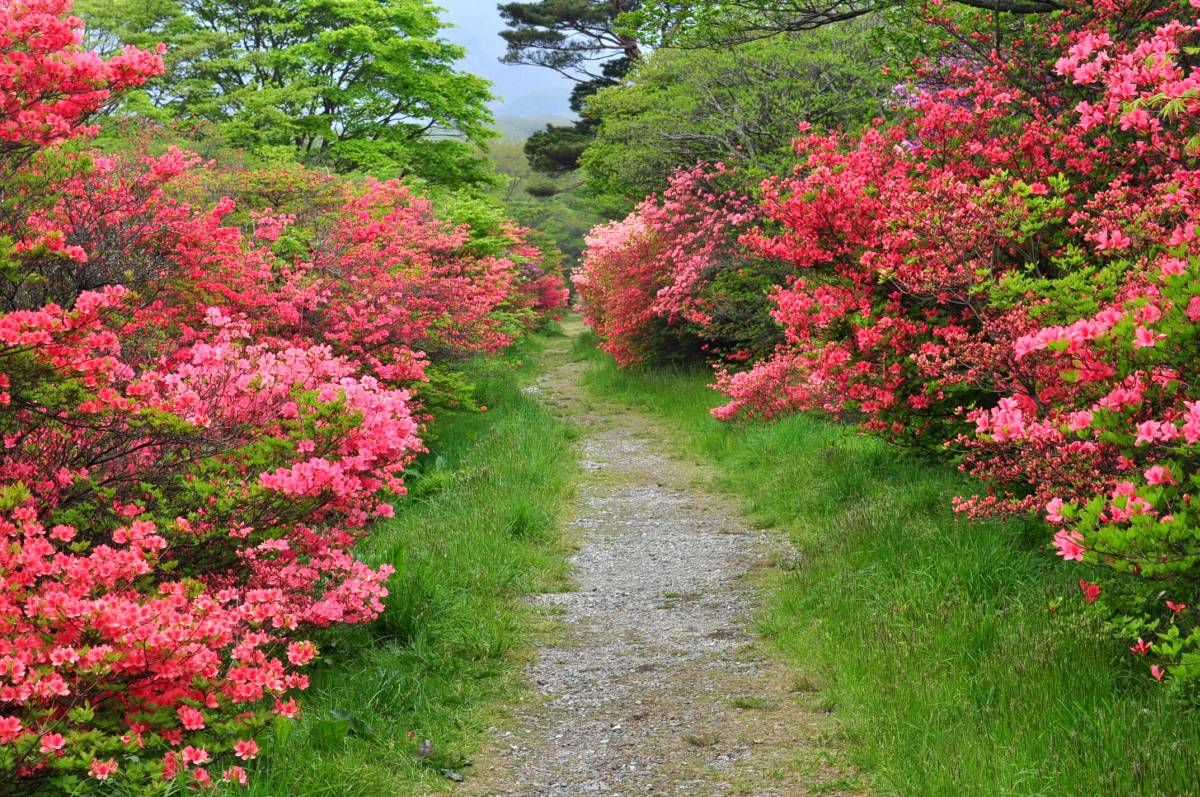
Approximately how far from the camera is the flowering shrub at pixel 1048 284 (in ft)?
10.4

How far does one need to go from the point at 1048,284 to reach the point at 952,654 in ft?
6.71

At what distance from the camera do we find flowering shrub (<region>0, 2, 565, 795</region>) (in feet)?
11.2

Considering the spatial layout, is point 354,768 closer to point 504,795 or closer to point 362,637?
point 504,795

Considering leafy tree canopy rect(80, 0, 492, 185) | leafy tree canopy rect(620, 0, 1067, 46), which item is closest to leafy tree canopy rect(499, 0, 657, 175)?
leafy tree canopy rect(80, 0, 492, 185)

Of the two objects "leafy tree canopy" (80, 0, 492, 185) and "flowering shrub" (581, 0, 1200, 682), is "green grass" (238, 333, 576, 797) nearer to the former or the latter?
"flowering shrub" (581, 0, 1200, 682)

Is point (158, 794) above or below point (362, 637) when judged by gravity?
above

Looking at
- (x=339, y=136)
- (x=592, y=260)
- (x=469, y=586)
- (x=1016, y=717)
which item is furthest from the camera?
(x=339, y=136)

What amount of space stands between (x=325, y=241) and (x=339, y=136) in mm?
14815

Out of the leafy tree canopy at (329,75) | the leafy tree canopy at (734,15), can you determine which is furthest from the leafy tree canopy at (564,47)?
the leafy tree canopy at (734,15)

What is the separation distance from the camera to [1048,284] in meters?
4.85

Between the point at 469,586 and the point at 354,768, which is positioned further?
the point at 469,586

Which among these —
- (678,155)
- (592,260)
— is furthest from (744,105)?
(592,260)

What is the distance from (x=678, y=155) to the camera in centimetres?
1717

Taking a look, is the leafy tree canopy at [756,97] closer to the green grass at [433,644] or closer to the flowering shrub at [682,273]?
the flowering shrub at [682,273]
